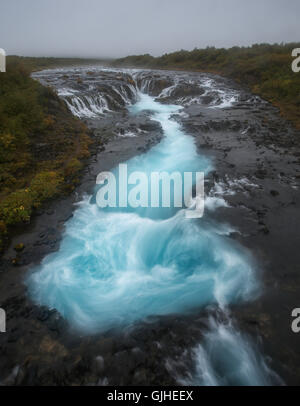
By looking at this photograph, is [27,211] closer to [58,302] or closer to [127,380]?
[58,302]

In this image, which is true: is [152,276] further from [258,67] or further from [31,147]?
[258,67]

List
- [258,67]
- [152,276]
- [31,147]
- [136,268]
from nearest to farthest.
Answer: [152,276], [136,268], [31,147], [258,67]

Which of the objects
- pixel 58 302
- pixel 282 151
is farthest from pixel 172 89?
pixel 58 302

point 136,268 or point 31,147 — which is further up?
point 31,147

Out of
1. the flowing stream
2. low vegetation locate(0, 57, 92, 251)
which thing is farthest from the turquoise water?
low vegetation locate(0, 57, 92, 251)

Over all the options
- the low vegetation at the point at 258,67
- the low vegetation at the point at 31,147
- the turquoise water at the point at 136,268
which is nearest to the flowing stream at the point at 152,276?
the turquoise water at the point at 136,268

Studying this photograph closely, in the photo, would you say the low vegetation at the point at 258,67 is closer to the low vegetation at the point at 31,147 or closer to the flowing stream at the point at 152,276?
the flowing stream at the point at 152,276

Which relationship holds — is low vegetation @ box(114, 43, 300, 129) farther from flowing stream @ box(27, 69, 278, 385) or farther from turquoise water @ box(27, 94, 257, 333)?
flowing stream @ box(27, 69, 278, 385)

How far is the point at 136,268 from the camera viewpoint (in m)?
9.55

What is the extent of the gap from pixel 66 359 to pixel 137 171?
38.9ft

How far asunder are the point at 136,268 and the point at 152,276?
80cm

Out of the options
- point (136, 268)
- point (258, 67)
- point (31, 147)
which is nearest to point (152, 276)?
point (136, 268)

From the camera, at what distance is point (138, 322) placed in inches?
293
